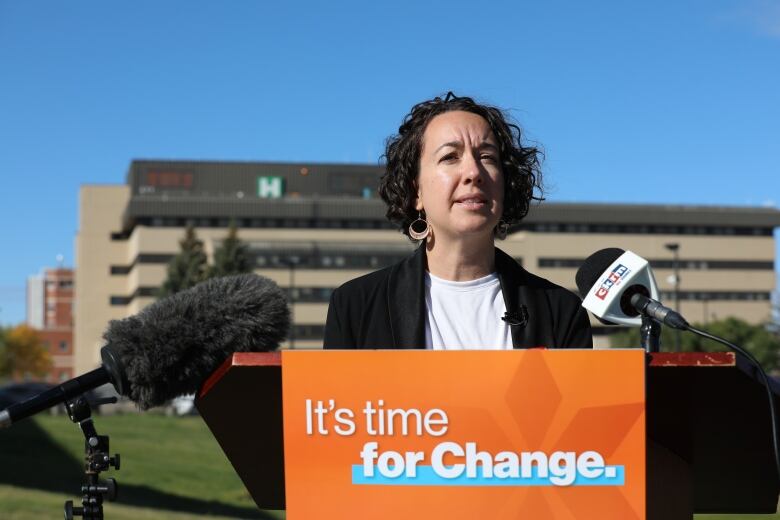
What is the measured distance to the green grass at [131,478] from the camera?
1548cm

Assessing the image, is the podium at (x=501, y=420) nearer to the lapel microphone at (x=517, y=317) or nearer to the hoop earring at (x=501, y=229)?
the lapel microphone at (x=517, y=317)

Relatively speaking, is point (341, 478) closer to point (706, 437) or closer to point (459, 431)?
point (459, 431)

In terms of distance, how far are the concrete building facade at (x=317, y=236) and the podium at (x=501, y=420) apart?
92943 millimetres

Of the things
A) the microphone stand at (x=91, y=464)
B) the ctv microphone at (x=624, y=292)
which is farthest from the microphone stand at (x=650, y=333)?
the microphone stand at (x=91, y=464)

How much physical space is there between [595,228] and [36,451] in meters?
86.7

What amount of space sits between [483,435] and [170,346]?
84 centimetres

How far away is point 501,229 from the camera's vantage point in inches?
149

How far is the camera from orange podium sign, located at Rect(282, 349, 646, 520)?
2432mm

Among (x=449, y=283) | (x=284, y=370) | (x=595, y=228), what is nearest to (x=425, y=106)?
(x=449, y=283)

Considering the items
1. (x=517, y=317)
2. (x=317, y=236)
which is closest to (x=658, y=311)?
(x=517, y=317)

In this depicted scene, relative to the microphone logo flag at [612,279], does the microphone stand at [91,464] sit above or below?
below

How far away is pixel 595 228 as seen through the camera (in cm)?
10531

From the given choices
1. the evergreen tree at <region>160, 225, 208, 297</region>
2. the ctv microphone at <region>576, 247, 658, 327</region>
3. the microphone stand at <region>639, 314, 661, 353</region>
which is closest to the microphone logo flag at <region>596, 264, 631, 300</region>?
the ctv microphone at <region>576, 247, 658, 327</region>

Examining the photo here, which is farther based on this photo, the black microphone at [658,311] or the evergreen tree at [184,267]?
the evergreen tree at [184,267]
